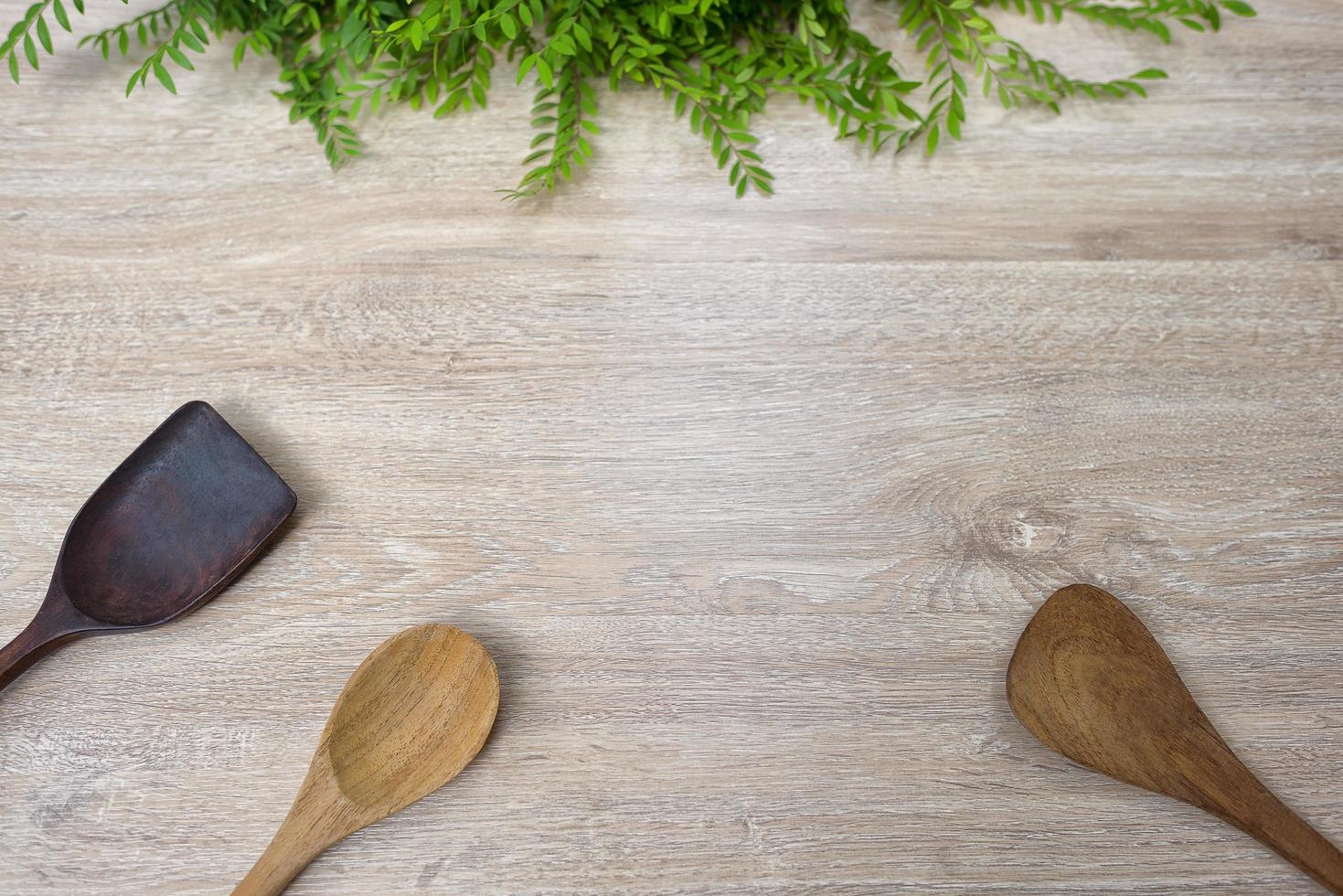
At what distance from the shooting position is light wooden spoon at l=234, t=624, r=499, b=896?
0.68 metres

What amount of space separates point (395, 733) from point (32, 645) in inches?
11.7

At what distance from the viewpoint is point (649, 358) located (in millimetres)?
835

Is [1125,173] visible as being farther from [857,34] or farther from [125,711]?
[125,711]

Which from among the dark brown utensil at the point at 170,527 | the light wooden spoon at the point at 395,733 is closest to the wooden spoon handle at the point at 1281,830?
the light wooden spoon at the point at 395,733

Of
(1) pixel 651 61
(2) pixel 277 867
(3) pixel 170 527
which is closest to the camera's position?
(2) pixel 277 867

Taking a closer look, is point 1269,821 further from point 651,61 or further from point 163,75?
point 163,75

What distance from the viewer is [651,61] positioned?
2.91ft

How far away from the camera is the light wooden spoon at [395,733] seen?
0.68 metres

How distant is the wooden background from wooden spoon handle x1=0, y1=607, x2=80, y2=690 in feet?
0.10

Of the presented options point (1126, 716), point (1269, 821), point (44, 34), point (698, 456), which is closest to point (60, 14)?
point (44, 34)

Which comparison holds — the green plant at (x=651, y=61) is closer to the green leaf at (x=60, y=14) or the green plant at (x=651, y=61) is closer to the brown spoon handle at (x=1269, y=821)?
the green leaf at (x=60, y=14)

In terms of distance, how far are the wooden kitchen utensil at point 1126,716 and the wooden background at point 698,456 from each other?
1.1 inches

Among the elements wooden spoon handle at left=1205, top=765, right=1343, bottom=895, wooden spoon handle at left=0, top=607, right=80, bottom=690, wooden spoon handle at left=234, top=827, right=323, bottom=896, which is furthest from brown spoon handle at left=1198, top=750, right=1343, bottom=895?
wooden spoon handle at left=0, top=607, right=80, bottom=690

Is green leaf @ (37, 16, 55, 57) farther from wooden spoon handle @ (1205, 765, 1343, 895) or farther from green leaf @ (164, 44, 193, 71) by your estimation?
wooden spoon handle @ (1205, 765, 1343, 895)
